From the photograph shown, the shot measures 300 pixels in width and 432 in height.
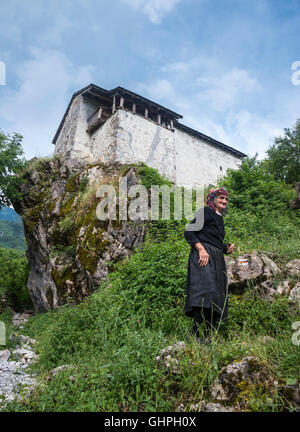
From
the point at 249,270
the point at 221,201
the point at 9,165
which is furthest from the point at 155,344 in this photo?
the point at 9,165

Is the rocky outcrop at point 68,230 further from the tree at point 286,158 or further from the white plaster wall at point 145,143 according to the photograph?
the tree at point 286,158

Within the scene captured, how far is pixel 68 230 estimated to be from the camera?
32.5 ft

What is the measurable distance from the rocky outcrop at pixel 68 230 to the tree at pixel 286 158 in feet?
34.3

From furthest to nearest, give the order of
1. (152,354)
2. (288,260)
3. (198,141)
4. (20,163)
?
(198,141)
(20,163)
(288,260)
(152,354)

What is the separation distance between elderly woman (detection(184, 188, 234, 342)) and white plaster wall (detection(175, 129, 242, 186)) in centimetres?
1481

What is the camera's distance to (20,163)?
14500 millimetres

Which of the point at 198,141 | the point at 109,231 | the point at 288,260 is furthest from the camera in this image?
the point at 198,141

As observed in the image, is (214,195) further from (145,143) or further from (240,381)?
(145,143)

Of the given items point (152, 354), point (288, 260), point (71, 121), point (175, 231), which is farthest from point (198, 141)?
point (152, 354)

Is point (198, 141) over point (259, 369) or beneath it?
over

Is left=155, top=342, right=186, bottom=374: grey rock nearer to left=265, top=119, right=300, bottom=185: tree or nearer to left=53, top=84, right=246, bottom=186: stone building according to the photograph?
left=53, top=84, right=246, bottom=186: stone building

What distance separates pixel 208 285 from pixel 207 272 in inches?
6.2
